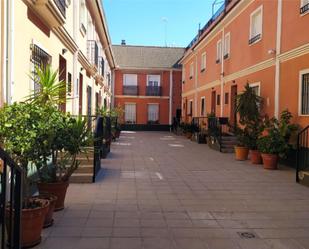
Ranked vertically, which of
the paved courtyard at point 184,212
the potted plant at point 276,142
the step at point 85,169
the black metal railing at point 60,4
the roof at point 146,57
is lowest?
the paved courtyard at point 184,212

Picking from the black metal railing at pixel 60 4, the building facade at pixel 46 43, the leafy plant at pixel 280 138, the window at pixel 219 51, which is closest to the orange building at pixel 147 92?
the window at pixel 219 51

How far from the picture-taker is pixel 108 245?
4.21m

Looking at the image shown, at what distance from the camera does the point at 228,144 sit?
14938 millimetres

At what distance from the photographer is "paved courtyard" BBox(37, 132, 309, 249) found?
4.41 meters

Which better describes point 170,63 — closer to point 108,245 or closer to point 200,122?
point 200,122

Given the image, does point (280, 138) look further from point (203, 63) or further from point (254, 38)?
point (203, 63)

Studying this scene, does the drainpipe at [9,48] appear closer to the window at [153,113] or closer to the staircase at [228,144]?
the staircase at [228,144]

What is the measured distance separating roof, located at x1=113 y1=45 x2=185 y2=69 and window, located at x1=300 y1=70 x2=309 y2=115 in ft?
77.2

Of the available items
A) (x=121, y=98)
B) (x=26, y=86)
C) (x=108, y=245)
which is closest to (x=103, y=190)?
(x=26, y=86)

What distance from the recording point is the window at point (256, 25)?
43.8ft

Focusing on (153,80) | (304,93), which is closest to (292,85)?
(304,93)

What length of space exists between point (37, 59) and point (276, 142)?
641cm

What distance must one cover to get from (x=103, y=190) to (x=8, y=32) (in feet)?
10.8

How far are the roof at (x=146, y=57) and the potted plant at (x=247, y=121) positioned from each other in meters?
21.1
